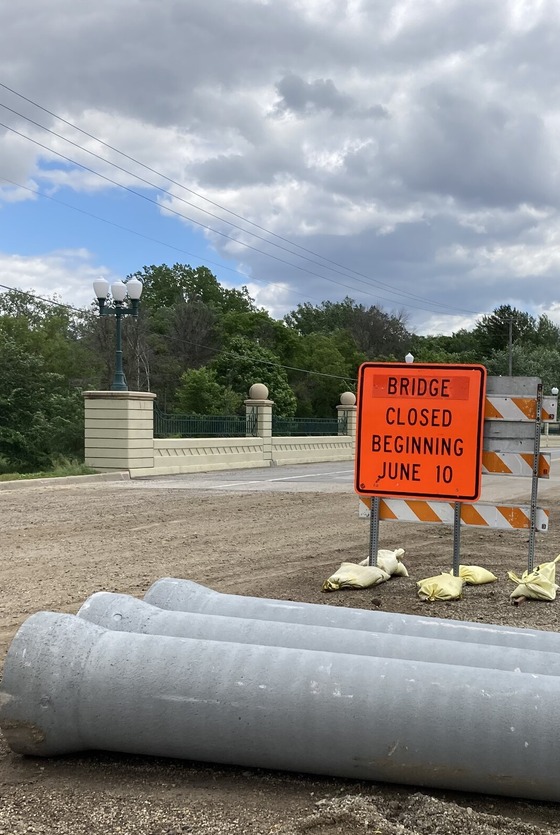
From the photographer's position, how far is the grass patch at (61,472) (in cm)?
2098

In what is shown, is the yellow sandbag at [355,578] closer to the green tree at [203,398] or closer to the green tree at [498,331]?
the green tree at [203,398]

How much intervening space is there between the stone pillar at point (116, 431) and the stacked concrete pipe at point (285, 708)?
64.9 ft

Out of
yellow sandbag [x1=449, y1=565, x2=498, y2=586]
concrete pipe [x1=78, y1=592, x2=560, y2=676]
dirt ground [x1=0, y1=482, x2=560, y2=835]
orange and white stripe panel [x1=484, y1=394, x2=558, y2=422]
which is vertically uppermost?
orange and white stripe panel [x1=484, y1=394, x2=558, y2=422]

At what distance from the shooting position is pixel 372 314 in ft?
276

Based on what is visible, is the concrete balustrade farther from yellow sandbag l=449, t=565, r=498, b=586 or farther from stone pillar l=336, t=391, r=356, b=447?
yellow sandbag l=449, t=565, r=498, b=586

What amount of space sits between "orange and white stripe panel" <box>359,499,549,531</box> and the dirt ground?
1.98 ft

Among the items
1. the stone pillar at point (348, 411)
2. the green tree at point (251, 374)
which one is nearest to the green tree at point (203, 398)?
the stone pillar at point (348, 411)

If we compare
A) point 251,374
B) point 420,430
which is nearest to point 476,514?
point 420,430

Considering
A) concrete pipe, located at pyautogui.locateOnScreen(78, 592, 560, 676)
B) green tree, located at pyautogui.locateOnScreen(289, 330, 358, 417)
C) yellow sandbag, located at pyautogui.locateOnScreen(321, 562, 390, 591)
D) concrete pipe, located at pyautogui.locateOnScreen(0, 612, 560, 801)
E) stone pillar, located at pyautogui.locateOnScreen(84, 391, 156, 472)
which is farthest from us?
green tree, located at pyautogui.locateOnScreen(289, 330, 358, 417)

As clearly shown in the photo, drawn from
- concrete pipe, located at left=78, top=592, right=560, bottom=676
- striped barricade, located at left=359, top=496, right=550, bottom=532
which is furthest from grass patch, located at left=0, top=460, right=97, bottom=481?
concrete pipe, located at left=78, top=592, right=560, bottom=676

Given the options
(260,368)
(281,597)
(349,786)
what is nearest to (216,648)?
(349,786)

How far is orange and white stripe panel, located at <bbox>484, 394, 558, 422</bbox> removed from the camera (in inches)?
264

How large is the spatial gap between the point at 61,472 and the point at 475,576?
54.8ft

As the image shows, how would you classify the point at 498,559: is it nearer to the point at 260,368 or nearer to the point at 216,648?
the point at 216,648
